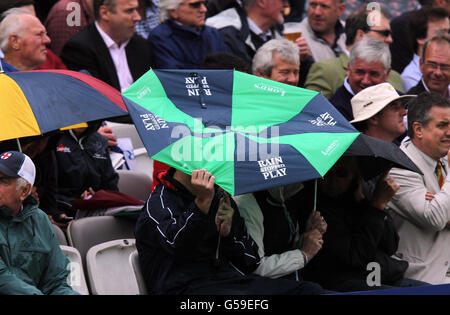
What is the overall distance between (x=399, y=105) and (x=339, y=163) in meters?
1.20

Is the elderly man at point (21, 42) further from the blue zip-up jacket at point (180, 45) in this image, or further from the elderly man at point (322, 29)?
the elderly man at point (322, 29)

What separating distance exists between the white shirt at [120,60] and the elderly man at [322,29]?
6.78 feet

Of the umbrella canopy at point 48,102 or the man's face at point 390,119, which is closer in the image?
the umbrella canopy at point 48,102

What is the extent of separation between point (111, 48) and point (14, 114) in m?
2.88

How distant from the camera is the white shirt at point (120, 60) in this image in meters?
8.26

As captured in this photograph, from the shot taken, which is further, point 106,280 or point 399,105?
point 399,105

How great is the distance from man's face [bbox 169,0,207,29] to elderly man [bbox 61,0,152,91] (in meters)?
0.43

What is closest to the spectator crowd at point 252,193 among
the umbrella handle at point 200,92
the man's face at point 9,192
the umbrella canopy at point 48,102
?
the man's face at point 9,192

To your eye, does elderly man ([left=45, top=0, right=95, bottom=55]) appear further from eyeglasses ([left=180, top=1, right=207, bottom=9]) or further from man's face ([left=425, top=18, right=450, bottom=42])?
man's face ([left=425, top=18, right=450, bottom=42])

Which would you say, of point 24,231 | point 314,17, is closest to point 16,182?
point 24,231

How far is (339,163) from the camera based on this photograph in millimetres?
6145
